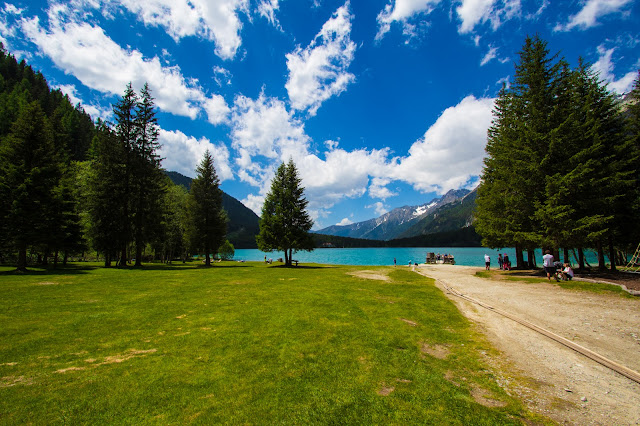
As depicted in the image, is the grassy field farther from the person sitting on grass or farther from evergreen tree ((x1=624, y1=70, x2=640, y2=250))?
evergreen tree ((x1=624, y1=70, x2=640, y2=250))

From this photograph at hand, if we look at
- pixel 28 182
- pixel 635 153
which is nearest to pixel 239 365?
pixel 28 182

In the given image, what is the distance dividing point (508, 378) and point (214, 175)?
42.4m

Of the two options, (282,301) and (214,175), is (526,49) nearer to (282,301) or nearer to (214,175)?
(282,301)

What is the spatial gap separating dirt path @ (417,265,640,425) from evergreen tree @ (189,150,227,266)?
35368 millimetres

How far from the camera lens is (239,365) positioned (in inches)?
250

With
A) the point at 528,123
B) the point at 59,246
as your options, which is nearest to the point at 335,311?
the point at 528,123

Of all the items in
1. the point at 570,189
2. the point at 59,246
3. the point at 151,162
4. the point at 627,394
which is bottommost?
the point at 627,394

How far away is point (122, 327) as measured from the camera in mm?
8852

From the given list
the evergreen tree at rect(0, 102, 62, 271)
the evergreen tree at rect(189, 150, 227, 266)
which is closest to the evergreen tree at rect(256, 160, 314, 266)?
the evergreen tree at rect(189, 150, 227, 266)

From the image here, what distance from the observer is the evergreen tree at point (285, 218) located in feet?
131

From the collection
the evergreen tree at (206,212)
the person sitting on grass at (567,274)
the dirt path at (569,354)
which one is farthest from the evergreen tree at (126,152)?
the person sitting on grass at (567,274)

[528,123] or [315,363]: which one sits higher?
[528,123]

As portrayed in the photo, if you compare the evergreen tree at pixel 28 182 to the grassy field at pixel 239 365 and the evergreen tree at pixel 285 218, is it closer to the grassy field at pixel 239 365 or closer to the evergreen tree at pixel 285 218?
the grassy field at pixel 239 365

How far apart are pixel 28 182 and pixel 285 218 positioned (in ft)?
92.1
